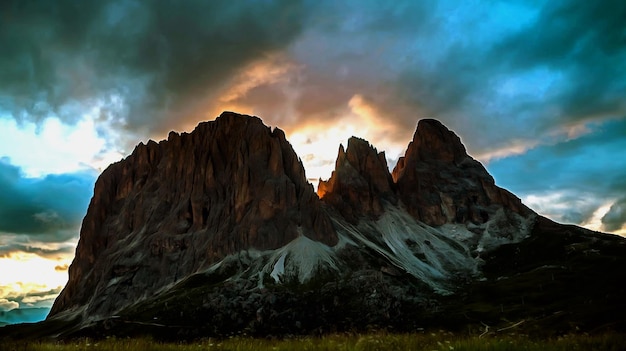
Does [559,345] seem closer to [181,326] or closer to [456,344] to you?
[456,344]

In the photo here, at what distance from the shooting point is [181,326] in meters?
A: 180

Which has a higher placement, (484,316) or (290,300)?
(290,300)

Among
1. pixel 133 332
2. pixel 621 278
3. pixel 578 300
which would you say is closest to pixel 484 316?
pixel 578 300

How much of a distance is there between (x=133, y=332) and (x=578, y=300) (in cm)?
15337

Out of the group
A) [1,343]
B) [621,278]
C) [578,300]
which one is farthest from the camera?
[621,278]

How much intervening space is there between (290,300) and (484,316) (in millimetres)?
71689

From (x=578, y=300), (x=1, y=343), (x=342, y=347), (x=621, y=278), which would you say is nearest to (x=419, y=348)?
(x=342, y=347)

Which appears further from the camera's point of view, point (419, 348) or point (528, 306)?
point (528, 306)

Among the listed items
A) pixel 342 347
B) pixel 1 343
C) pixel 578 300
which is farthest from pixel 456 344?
pixel 578 300

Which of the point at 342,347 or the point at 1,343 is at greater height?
the point at 1,343

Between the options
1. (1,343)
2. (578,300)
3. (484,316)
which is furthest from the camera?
(484,316)

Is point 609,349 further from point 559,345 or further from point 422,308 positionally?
point 422,308

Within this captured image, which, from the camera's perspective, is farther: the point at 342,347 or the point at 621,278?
the point at 621,278

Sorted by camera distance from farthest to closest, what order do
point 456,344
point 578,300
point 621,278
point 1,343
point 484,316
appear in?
1. point 621,278
2. point 484,316
3. point 578,300
4. point 1,343
5. point 456,344
